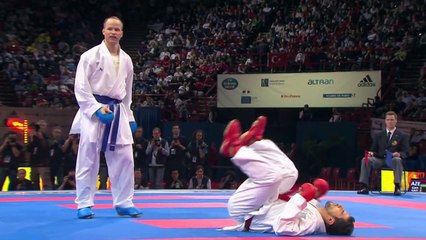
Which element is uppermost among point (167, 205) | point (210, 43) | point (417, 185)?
point (210, 43)

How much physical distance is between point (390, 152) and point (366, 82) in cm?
641

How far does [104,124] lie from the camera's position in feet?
17.6

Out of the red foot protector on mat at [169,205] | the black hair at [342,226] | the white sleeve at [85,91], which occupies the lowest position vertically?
the red foot protector on mat at [169,205]

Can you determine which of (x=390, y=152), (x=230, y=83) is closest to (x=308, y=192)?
(x=390, y=152)

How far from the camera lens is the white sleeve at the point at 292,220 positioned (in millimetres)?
4418

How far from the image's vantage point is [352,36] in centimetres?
1825

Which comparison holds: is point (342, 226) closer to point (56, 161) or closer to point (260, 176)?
point (260, 176)

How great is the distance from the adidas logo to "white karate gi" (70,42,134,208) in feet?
34.2

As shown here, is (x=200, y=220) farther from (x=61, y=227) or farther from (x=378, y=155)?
(x=378, y=155)

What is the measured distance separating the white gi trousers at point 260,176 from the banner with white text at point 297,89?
10.7m

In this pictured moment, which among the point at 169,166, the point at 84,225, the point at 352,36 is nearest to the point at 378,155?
the point at 169,166

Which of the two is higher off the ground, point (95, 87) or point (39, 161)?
point (95, 87)

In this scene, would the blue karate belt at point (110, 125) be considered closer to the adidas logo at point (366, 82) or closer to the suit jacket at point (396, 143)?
the suit jacket at point (396, 143)

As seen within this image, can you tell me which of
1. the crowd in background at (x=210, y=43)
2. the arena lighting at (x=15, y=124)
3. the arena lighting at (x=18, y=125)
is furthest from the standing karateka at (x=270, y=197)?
the crowd in background at (x=210, y=43)
